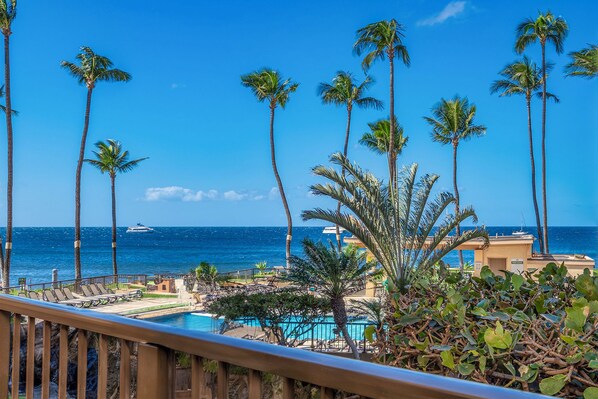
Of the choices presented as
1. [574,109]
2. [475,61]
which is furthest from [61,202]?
[574,109]

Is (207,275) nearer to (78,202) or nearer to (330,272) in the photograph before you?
(78,202)

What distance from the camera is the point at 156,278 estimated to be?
20.9 m

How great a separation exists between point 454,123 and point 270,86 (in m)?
9.14

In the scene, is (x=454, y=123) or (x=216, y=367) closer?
(x=216, y=367)

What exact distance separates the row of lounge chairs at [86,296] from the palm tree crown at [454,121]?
636 inches

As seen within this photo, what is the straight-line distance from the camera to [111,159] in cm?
2314

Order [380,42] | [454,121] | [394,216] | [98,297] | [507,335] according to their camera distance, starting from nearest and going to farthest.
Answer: [507,335]
[394,216]
[98,297]
[380,42]
[454,121]

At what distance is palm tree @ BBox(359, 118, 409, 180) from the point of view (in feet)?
76.7

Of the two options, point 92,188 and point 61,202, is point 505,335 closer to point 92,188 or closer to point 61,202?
point 61,202

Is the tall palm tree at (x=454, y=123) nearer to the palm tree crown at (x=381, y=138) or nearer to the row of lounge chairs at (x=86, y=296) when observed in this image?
the palm tree crown at (x=381, y=138)

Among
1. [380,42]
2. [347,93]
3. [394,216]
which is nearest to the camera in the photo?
[394,216]

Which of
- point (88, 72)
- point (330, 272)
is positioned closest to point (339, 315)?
point (330, 272)

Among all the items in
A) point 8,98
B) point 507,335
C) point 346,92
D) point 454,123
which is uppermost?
point 346,92

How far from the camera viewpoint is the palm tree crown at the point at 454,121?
23.9 m
